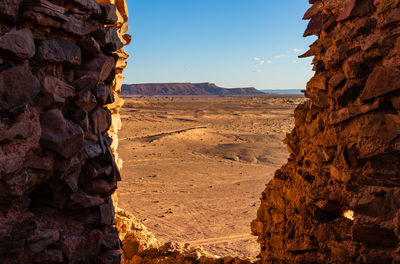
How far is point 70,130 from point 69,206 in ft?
2.58

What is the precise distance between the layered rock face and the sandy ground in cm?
522

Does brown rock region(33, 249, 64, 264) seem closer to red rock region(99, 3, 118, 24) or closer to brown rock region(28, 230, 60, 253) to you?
brown rock region(28, 230, 60, 253)

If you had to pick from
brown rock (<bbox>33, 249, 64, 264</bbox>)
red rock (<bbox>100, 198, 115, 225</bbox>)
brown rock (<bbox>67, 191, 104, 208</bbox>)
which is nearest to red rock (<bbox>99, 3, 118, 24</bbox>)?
brown rock (<bbox>67, 191, 104, 208</bbox>)

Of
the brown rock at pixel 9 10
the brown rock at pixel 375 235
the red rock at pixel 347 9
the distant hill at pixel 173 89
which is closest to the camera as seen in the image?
the brown rock at pixel 9 10

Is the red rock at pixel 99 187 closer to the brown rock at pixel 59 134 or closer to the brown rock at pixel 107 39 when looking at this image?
the brown rock at pixel 59 134

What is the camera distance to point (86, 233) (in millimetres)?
A: 3615

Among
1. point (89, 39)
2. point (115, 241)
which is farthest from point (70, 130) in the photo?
point (115, 241)

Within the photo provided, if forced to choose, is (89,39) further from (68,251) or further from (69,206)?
(68,251)

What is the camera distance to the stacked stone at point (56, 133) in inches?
117

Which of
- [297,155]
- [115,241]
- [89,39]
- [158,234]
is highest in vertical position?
[89,39]

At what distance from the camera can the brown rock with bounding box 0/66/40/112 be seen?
2902 mm

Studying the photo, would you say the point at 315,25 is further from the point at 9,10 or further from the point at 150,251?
the point at 150,251

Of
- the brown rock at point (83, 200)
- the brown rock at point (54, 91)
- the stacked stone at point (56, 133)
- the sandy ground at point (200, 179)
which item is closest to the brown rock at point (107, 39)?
the stacked stone at point (56, 133)

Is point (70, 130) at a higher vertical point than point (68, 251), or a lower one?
higher
